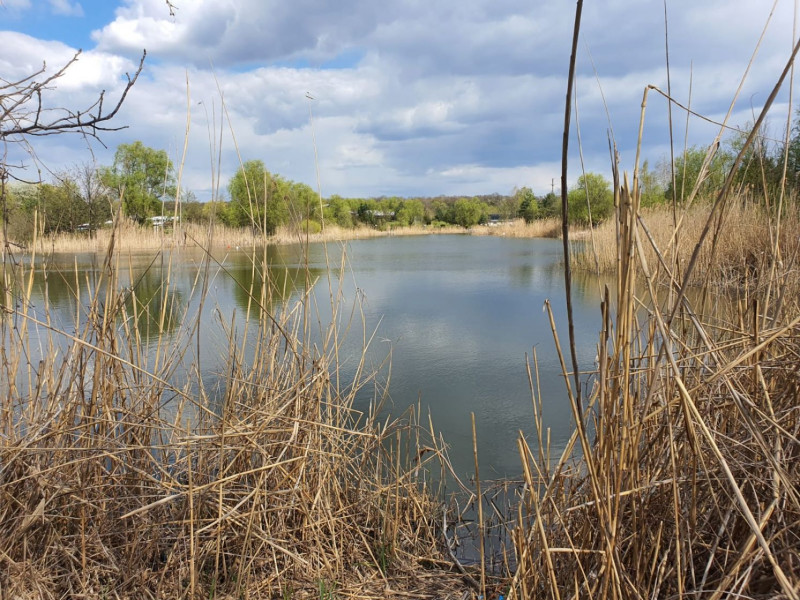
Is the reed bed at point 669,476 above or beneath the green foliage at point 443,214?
beneath

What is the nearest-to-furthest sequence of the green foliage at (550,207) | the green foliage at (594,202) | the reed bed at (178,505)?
the reed bed at (178,505)
the green foliage at (594,202)
the green foliage at (550,207)

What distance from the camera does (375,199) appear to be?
4022 centimetres

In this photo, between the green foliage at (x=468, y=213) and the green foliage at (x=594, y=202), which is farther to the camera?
the green foliage at (x=468, y=213)

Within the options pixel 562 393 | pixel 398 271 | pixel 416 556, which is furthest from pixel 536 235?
pixel 416 556

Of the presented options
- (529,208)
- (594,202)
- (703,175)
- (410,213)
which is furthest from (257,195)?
(410,213)

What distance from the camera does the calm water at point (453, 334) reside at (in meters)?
2.41

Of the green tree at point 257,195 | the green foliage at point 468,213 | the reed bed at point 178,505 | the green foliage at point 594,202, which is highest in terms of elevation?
the green foliage at point 468,213

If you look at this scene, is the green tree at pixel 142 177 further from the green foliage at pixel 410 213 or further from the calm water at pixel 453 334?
the green foliage at pixel 410 213

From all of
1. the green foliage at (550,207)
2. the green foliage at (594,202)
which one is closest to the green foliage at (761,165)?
the green foliage at (594,202)

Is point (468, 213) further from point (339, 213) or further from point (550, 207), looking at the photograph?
point (339, 213)

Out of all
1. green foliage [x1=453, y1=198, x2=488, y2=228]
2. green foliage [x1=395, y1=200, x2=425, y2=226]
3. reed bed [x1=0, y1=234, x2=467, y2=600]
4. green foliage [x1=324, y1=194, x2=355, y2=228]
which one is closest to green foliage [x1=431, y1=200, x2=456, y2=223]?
green foliage [x1=453, y1=198, x2=488, y2=228]

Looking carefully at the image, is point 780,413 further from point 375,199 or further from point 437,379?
point 375,199

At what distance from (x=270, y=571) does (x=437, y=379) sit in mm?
2011

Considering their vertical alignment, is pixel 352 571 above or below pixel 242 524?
below
